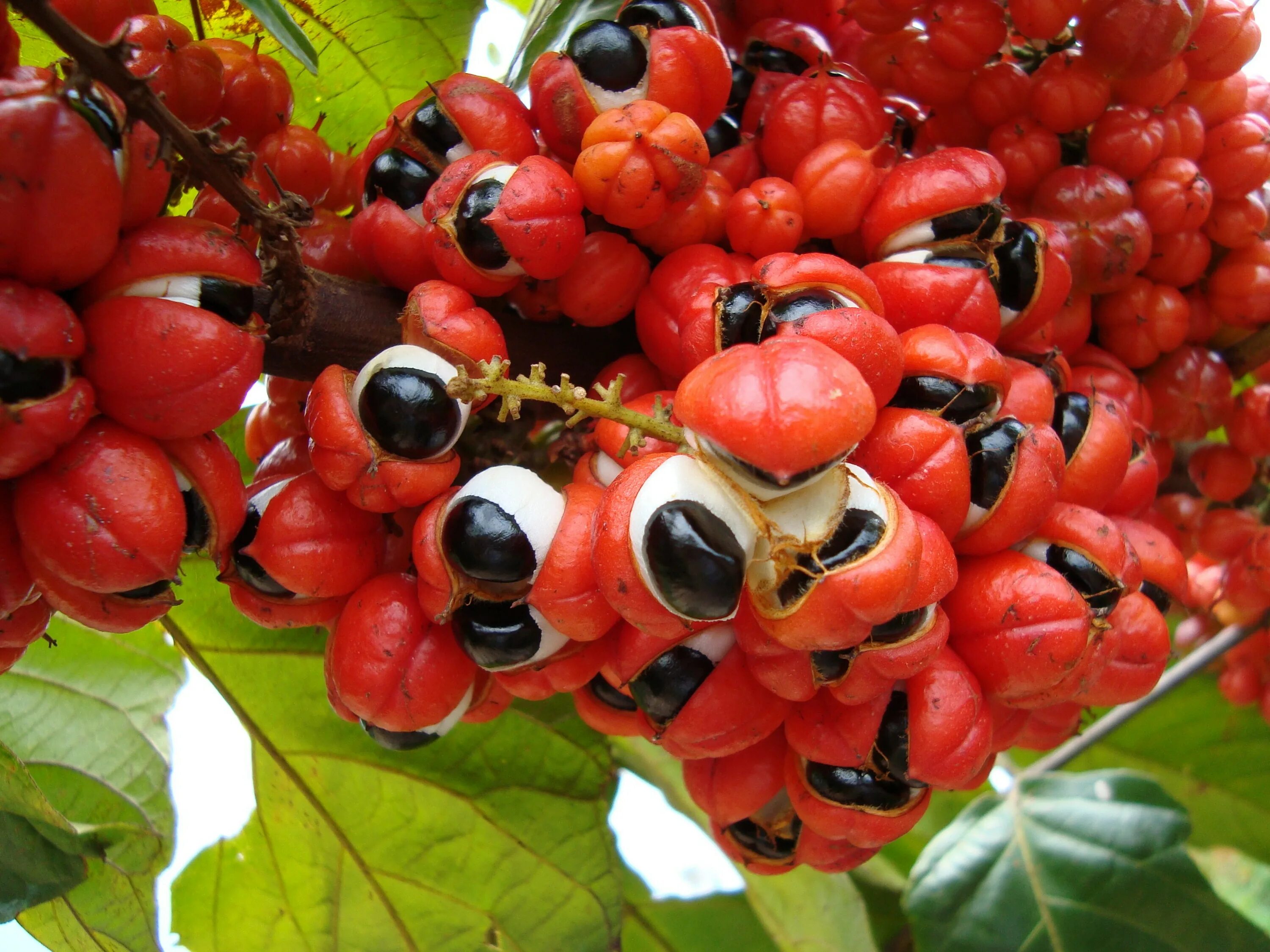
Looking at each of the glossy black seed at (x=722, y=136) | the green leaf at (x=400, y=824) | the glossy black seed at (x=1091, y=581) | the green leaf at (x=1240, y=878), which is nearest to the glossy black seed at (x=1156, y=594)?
the glossy black seed at (x=1091, y=581)

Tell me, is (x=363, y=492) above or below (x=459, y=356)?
below

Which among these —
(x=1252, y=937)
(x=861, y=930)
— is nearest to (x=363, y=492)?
(x=861, y=930)

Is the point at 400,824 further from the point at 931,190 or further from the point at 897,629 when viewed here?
the point at 931,190

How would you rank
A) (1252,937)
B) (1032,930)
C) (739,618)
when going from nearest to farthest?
1. (739,618)
2. (1252,937)
3. (1032,930)

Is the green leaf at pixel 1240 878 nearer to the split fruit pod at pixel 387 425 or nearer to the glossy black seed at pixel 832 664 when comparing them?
the glossy black seed at pixel 832 664

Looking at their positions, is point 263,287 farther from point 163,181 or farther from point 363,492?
point 363,492

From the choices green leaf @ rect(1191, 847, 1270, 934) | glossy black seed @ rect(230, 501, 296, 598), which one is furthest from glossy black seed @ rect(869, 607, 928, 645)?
green leaf @ rect(1191, 847, 1270, 934)

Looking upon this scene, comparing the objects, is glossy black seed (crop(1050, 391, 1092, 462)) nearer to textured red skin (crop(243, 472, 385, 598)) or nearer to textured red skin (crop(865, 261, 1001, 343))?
textured red skin (crop(865, 261, 1001, 343))
